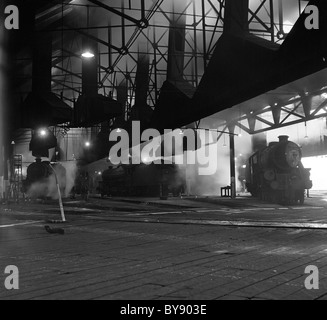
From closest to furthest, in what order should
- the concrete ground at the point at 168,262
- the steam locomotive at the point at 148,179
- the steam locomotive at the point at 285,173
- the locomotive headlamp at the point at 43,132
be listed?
the concrete ground at the point at 168,262, the locomotive headlamp at the point at 43,132, the steam locomotive at the point at 285,173, the steam locomotive at the point at 148,179

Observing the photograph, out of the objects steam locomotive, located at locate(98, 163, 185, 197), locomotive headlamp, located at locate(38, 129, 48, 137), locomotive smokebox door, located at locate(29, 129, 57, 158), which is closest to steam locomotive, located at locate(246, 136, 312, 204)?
steam locomotive, located at locate(98, 163, 185, 197)

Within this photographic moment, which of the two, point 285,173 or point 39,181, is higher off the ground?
point 285,173

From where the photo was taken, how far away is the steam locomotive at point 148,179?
29.1 metres

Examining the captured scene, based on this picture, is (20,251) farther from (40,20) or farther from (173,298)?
(40,20)

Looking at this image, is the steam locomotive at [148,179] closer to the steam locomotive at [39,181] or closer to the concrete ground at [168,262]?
the steam locomotive at [39,181]

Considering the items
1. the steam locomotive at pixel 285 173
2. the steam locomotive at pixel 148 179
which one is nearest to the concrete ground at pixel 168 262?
the steam locomotive at pixel 285 173

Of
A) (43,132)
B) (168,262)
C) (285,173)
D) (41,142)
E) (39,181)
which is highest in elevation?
(43,132)

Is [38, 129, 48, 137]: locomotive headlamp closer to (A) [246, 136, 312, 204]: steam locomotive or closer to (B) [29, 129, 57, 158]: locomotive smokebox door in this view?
(B) [29, 129, 57, 158]: locomotive smokebox door

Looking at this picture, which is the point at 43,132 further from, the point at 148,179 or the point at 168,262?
the point at 148,179

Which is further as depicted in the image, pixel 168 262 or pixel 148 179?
pixel 148 179

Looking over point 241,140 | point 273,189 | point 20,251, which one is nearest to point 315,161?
point 241,140

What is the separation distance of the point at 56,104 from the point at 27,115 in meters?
1.26

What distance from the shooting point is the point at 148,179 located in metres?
29.4

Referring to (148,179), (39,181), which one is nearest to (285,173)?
(148,179)
